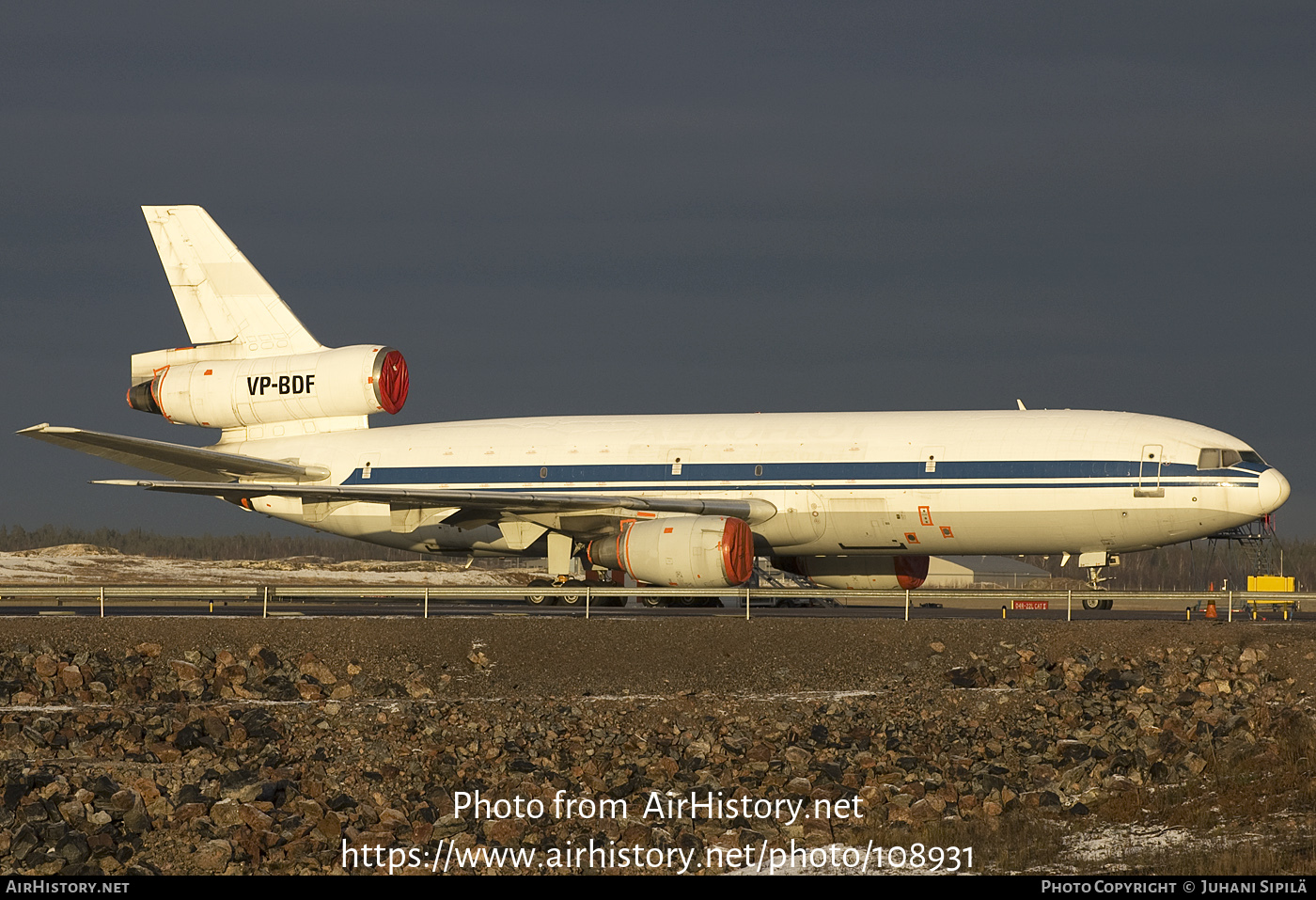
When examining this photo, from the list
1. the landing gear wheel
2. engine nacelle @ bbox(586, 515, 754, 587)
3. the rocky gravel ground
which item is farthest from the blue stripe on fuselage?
the rocky gravel ground

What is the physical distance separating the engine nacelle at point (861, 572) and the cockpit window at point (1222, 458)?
7.84 metres

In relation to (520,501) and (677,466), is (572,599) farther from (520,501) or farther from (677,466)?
(677,466)

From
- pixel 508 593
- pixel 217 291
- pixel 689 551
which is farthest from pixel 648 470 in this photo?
pixel 217 291

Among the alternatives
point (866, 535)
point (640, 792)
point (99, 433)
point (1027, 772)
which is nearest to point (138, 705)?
point (640, 792)

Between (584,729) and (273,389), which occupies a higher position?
(273,389)

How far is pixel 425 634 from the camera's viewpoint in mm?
27078

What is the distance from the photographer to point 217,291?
40.0 m

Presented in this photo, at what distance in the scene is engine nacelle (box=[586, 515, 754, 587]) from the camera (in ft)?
101

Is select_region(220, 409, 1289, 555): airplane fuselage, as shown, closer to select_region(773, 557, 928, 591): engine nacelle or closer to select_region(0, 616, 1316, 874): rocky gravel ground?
select_region(773, 557, 928, 591): engine nacelle

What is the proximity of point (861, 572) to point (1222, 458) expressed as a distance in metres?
9.38

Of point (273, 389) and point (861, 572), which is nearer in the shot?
point (861, 572)

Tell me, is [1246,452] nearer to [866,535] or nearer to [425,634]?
[866,535]

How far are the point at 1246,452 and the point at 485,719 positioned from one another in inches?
716
